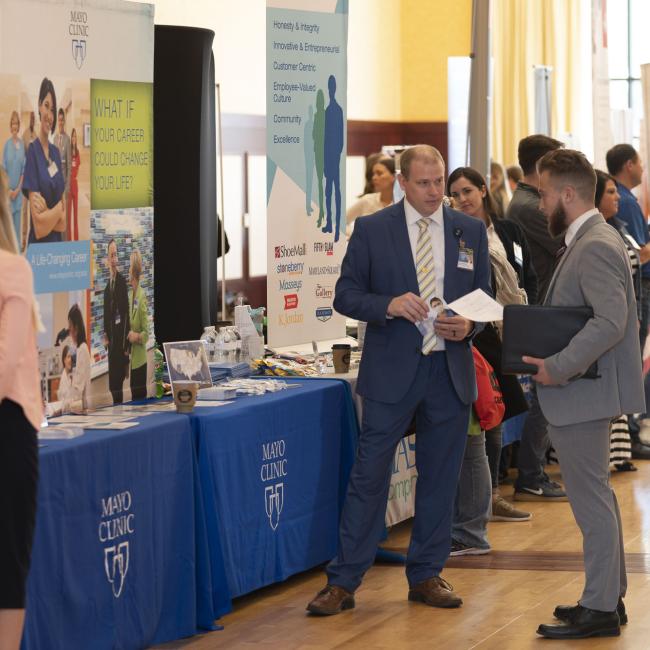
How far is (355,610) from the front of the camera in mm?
4348

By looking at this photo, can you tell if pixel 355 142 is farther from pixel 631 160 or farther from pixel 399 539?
pixel 399 539

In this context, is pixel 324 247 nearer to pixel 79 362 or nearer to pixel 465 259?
pixel 465 259

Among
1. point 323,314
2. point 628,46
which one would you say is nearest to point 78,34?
point 323,314

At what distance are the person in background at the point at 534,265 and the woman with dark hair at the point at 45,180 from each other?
2886mm

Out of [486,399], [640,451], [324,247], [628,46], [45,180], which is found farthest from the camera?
[628,46]

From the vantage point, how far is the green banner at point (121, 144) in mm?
4098

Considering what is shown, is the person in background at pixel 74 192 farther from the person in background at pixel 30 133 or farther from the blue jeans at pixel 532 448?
the blue jeans at pixel 532 448

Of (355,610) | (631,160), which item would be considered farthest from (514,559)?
(631,160)

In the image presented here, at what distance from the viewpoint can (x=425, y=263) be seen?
14.0 feet

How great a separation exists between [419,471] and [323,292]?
1328mm

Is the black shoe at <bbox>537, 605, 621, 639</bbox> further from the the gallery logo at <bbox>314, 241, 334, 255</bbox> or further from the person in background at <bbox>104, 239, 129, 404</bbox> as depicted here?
the the gallery logo at <bbox>314, 241, 334, 255</bbox>

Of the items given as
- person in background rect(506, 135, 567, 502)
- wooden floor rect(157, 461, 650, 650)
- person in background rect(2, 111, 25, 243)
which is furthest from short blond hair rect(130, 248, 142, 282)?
person in background rect(506, 135, 567, 502)

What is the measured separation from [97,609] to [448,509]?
128 cm

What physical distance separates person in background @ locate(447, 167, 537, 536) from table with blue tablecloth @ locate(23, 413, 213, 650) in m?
1.39
